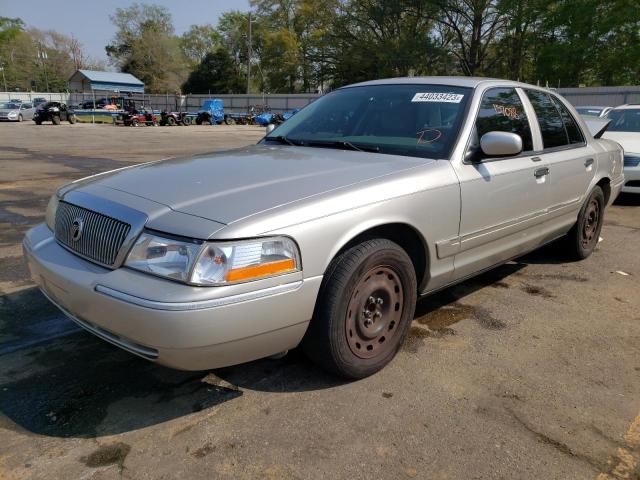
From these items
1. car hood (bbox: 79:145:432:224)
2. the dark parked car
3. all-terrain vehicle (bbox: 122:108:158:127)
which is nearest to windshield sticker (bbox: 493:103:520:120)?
car hood (bbox: 79:145:432:224)

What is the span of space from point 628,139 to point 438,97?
641cm

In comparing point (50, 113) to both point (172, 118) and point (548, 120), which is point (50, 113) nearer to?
point (172, 118)

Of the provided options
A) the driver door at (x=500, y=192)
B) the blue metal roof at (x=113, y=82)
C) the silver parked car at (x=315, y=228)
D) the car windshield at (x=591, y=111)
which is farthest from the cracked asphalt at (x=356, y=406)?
the blue metal roof at (x=113, y=82)

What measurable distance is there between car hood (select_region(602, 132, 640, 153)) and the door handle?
16.5ft

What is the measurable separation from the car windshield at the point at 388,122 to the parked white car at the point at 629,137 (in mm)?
5673

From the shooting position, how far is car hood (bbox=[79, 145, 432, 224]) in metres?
2.46

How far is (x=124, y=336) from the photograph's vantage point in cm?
231

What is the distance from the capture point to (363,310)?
2.78 m

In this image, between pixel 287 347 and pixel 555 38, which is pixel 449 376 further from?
pixel 555 38

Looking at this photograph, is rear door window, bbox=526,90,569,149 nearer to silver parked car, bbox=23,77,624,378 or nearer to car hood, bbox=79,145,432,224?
silver parked car, bbox=23,77,624,378

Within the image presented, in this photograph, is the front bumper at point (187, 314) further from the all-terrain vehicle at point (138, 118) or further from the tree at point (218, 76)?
the tree at point (218, 76)

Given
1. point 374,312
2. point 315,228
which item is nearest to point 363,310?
point 374,312

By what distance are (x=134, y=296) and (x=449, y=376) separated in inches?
69.4

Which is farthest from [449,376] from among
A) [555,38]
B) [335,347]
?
[555,38]
